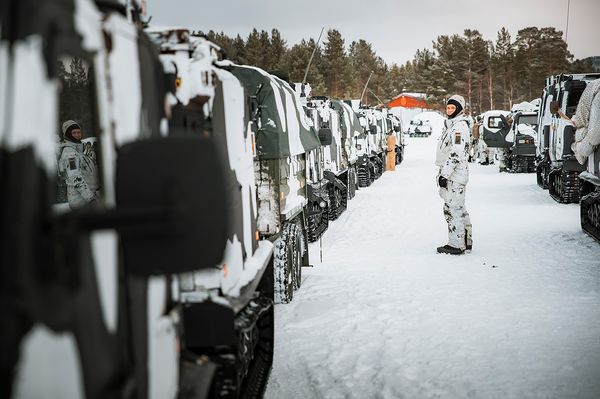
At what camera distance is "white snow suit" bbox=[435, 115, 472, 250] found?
970 centimetres

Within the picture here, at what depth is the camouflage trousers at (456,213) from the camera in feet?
32.0

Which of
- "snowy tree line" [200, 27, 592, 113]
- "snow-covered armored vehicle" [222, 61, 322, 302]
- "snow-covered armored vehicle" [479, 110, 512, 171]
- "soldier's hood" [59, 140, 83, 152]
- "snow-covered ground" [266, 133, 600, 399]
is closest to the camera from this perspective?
"snow-covered ground" [266, 133, 600, 399]

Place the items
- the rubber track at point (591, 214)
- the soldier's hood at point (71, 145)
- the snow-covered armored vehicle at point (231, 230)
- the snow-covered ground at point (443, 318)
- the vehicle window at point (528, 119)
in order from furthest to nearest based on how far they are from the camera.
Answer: the vehicle window at point (528, 119) < the rubber track at point (591, 214) < the soldier's hood at point (71, 145) < the snow-covered ground at point (443, 318) < the snow-covered armored vehicle at point (231, 230)

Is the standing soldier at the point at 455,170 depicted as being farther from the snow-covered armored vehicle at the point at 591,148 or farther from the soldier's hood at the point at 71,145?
the soldier's hood at the point at 71,145

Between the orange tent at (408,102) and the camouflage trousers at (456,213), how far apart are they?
93659 millimetres

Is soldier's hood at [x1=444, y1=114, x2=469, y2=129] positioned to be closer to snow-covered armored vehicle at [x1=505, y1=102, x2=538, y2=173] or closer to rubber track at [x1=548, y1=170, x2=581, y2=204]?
rubber track at [x1=548, y1=170, x2=581, y2=204]

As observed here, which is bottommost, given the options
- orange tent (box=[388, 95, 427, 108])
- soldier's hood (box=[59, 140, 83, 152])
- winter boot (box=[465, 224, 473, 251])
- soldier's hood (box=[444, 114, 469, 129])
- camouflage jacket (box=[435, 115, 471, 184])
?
winter boot (box=[465, 224, 473, 251])

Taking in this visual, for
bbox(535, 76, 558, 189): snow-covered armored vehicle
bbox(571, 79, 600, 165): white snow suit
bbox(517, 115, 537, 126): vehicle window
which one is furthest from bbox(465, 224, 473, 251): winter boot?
bbox(517, 115, 537, 126): vehicle window

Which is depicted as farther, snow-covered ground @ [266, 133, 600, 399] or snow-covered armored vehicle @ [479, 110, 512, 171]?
snow-covered armored vehicle @ [479, 110, 512, 171]

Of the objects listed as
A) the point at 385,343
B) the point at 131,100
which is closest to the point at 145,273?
the point at 131,100

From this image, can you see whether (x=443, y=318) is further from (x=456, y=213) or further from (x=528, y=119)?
(x=528, y=119)

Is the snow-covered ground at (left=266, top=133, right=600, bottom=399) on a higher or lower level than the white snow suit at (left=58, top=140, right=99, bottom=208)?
lower

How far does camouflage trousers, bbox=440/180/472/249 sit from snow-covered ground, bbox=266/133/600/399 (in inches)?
10.5

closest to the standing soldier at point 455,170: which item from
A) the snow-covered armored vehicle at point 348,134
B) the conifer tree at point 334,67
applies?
the snow-covered armored vehicle at point 348,134
